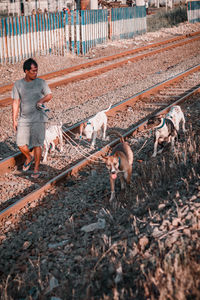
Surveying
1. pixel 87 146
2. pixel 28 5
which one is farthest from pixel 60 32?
pixel 28 5

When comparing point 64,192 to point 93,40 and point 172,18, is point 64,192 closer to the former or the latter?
point 93,40

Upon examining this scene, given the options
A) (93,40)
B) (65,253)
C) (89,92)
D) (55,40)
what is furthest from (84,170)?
(93,40)

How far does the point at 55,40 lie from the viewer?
22.8m

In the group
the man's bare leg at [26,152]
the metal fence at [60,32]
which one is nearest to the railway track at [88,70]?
the metal fence at [60,32]

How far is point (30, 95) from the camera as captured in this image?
21.5 ft

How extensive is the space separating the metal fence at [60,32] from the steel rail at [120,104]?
9.25 m

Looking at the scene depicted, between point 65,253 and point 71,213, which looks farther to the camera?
point 71,213

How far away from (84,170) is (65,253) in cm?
268

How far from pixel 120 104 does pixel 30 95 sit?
497 centimetres

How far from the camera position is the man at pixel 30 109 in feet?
21.2

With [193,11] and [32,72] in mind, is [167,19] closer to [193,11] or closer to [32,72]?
[193,11]

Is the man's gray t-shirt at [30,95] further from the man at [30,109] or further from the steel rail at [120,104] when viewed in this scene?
the steel rail at [120,104]

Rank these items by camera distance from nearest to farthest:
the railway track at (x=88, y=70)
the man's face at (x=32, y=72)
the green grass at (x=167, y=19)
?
the man's face at (x=32, y=72)
the railway track at (x=88, y=70)
the green grass at (x=167, y=19)

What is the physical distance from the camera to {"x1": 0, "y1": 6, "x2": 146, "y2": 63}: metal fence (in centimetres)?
1980
